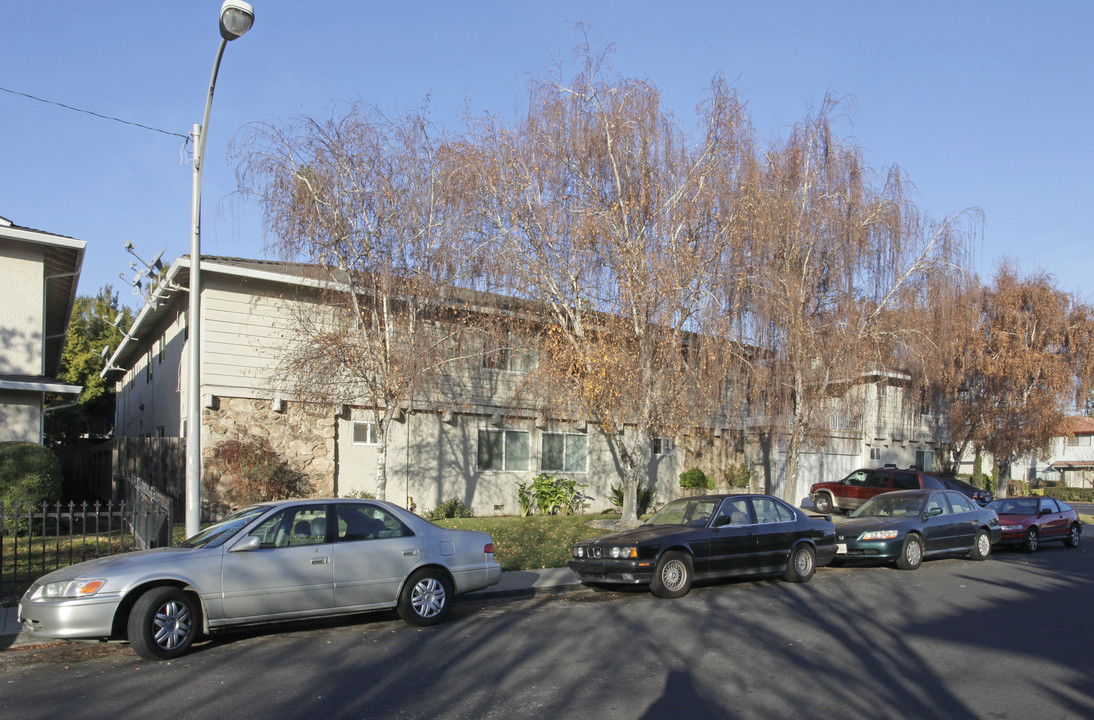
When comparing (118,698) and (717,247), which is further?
(717,247)

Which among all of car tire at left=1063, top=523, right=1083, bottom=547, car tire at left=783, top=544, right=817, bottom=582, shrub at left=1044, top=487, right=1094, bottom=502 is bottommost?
shrub at left=1044, top=487, right=1094, bottom=502

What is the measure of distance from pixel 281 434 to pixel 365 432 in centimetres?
202

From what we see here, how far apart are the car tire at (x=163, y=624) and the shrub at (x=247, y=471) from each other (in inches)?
405

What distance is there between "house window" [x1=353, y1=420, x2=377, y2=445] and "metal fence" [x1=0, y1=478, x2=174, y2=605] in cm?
530

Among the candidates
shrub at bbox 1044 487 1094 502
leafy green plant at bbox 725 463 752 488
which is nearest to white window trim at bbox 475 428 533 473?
leafy green plant at bbox 725 463 752 488

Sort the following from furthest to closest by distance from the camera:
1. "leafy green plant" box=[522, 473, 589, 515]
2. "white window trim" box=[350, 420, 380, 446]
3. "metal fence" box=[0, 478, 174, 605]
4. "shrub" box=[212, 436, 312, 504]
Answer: "leafy green plant" box=[522, 473, 589, 515] → "white window trim" box=[350, 420, 380, 446] → "shrub" box=[212, 436, 312, 504] → "metal fence" box=[0, 478, 174, 605]

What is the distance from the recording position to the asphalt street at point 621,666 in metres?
6.46

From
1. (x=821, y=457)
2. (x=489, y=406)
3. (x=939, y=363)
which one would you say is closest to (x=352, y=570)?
(x=489, y=406)

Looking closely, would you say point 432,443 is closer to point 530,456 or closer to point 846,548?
point 530,456

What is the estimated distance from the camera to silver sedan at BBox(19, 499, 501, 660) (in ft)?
25.5

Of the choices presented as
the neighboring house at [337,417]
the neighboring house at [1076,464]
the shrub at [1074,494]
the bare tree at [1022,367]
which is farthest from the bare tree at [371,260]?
the neighboring house at [1076,464]

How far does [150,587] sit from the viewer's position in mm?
8016

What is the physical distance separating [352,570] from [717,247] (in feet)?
37.5

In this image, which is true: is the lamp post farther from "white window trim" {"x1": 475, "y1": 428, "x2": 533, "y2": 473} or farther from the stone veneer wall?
"white window trim" {"x1": 475, "y1": 428, "x2": 533, "y2": 473}
